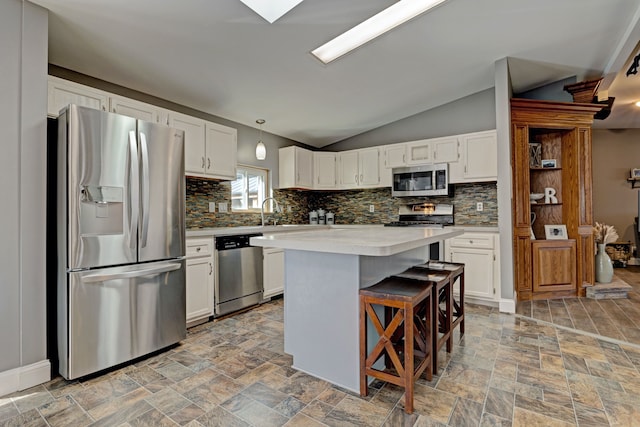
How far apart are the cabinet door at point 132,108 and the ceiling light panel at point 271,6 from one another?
1.38 m

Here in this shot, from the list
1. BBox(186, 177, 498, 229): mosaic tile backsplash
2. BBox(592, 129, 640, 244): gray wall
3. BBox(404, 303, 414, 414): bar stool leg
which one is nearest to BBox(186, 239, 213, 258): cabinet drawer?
BBox(186, 177, 498, 229): mosaic tile backsplash

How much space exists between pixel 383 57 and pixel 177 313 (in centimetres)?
299

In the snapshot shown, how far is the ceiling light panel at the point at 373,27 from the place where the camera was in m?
2.54

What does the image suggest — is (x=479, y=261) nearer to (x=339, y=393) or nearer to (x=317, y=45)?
(x=339, y=393)

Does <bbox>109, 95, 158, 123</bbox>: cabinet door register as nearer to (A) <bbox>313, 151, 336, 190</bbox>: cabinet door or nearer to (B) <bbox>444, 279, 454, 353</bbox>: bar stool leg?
(A) <bbox>313, 151, 336, 190</bbox>: cabinet door

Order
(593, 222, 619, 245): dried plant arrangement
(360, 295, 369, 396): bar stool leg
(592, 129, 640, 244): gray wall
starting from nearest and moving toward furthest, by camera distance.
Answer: (360, 295, 369, 396): bar stool leg < (593, 222, 619, 245): dried plant arrangement < (592, 129, 640, 244): gray wall

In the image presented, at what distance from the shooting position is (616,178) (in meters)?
5.88

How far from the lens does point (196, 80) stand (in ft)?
10.2

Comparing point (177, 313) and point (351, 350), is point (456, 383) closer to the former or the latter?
point (351, 350)

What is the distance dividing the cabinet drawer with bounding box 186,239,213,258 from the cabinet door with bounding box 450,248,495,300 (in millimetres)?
2742

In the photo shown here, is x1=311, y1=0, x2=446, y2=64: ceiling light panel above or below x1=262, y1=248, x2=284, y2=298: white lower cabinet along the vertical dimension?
above

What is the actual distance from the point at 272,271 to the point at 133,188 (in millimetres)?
1922

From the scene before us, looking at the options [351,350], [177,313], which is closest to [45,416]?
[177,313]

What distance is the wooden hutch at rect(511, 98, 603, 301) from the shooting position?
376cm
